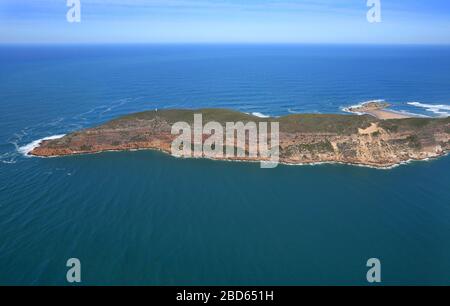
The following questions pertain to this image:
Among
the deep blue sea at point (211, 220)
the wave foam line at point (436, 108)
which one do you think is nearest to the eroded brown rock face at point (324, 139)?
the deep blue sea at point (211, 220)

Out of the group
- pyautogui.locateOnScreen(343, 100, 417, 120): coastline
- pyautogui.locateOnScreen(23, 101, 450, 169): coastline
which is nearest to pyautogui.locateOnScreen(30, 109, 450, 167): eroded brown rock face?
pyautogui.locateOnScreen(23, 101, 450, 169): coastline

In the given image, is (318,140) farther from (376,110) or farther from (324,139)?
(376,110)

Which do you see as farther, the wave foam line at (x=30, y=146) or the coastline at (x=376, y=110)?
the coastline at (x=376, y=110)

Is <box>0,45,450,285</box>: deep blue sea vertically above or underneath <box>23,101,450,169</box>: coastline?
underneath

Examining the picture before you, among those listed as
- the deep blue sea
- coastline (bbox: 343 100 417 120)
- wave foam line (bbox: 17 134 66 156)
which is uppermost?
coastline (bbox: 343 100 417 120)

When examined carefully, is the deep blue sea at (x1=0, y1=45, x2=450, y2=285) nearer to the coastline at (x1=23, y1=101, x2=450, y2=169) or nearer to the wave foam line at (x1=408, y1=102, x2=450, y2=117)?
the coastline at (x1=23, y1=101, x2=450, y2=169)

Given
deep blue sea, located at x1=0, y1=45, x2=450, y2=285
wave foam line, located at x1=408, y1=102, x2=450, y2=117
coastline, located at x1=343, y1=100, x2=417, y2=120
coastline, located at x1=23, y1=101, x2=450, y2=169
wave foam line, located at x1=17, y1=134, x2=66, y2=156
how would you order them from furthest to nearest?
1. wave foam line, located at x1=408, y1=102, x2=450, y2=117
2. coastline, located at x1=343, y1=100, x2=417, y2=120
3. wave foam line, located at x1=17, y1=134, x2=66, y2=156
4. coastline, located at x1=23, y1=101, x2=450, y2=169
5. deep blue sea, located at x1=0, y1=45, x2=450, y2=285

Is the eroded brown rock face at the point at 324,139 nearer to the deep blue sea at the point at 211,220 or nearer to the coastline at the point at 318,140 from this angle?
the coastline at the point at 318,140

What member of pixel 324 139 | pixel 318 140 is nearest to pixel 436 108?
pixel 324 139
